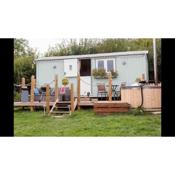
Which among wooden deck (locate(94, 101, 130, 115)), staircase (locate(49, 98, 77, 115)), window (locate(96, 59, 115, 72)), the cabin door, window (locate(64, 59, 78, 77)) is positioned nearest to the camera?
wooden deck (locate(94, 101, 130, 115))

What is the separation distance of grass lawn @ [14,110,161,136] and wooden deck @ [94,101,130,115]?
16 cm

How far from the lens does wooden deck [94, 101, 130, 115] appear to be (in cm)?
667

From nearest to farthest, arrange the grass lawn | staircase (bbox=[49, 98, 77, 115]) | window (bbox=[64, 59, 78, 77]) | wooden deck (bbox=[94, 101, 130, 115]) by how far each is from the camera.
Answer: the grass lawn → wooden deck (bbox=[94, 101, 130, 115]) → staircase (bbox=[49, 98, 77, 115]) → window (bbox=[64, 59, 78, 77])

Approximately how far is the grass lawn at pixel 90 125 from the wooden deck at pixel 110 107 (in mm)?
156

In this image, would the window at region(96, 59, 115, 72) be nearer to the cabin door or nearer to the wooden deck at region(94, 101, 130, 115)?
the cabin door

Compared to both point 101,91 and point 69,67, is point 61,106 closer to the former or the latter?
point 101,91

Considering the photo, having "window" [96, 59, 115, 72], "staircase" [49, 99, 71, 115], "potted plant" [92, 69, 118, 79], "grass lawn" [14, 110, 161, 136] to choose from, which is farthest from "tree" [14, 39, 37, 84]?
"grass lawn" [14, 110, 161, 136]

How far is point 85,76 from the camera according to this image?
10.5 metres
